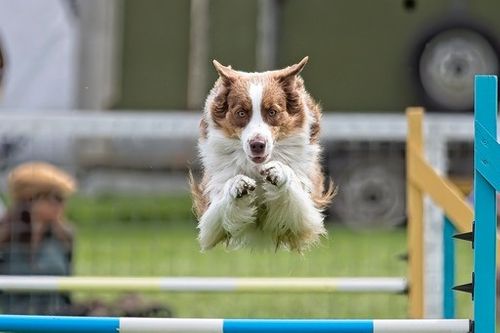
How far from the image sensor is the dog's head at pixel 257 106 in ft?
15.0

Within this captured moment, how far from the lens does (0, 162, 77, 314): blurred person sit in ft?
25.6

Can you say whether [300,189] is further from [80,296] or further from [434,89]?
[434,89]

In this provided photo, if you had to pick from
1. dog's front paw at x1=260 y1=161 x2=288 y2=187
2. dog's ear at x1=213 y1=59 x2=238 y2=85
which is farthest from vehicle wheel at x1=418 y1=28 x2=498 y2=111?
dog's ear at x1=213 y1=59 x2=238 y2=85

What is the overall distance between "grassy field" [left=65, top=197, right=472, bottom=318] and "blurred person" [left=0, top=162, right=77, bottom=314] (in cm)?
169

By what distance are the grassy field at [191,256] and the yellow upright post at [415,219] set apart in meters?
2.64

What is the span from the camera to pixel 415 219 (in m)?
6.72

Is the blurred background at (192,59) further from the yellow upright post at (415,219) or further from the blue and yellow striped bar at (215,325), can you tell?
Result: the blue and yellow striped bar at (215,325)

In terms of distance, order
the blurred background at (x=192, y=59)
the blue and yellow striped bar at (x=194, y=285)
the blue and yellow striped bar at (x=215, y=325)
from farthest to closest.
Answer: the blurred background at (x=192, y=59), the blue and yellow striped bar at (x=194, y=285), the blue and yellow striped bar at (x=215, y=325)

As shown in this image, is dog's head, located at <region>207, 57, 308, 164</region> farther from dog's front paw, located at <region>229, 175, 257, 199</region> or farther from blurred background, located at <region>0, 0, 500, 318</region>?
blurred background, located at <region>0, 0, 500, 318</region>

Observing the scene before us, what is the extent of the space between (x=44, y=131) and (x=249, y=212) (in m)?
2.97

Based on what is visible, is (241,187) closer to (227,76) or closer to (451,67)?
(227,76)

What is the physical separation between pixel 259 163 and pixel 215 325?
2.18 feet

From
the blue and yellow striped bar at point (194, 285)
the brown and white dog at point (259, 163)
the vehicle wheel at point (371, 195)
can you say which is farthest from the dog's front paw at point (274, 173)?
the vehicle wheel at point (371, 195)

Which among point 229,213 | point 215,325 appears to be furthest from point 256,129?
point 215,325
